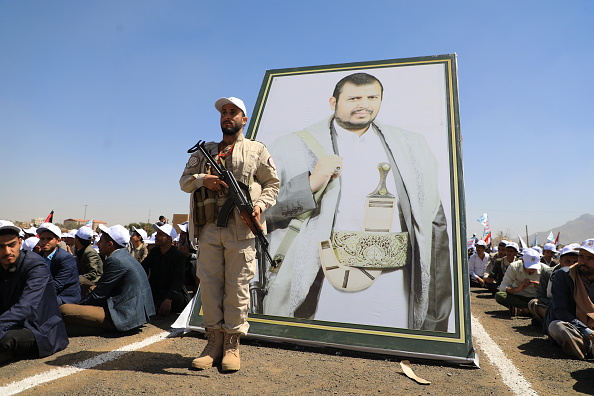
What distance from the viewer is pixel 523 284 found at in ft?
21.6

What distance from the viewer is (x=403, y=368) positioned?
335 centimetres

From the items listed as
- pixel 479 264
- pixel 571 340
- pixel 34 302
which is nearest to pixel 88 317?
pixel 34 302

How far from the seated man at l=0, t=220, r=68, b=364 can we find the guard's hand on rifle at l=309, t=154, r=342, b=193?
9.27 feet

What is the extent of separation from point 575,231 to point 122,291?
146091mm

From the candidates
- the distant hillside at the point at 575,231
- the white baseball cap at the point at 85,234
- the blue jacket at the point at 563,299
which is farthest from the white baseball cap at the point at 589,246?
the distant hillside at the point at 575,231

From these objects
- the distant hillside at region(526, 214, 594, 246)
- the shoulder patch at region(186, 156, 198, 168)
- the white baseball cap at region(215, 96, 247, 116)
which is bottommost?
the distant hillside at region(526, 214, 594, 246)

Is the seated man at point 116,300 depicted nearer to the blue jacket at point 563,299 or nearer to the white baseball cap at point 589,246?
the blue jacket at point 563,299

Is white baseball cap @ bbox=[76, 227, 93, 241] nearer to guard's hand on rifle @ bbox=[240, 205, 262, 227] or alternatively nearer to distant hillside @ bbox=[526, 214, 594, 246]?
guard's hand on rifle @ bbox=[240, 205, 262, 227]

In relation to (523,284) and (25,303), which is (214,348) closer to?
(25,303)

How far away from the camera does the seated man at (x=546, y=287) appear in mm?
5402

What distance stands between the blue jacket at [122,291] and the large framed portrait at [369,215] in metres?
0.80

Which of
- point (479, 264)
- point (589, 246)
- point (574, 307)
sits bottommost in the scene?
point (479, 264)

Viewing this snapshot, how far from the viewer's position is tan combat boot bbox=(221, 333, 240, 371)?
311 cm

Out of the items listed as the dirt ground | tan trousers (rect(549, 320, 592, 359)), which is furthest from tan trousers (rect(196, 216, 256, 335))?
tan trousers (rect(549, 320, 592, 359))
